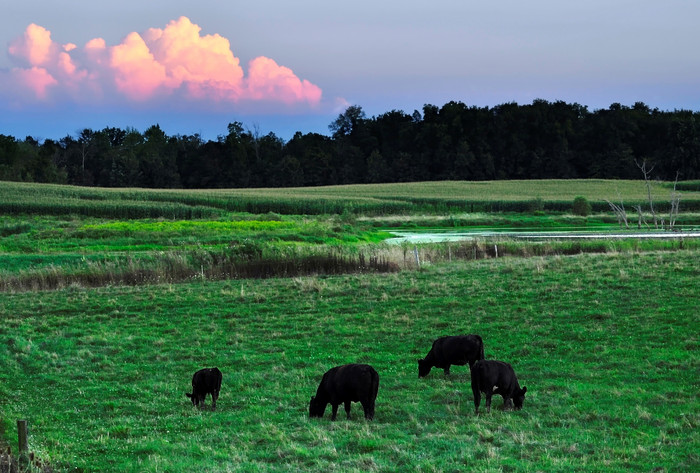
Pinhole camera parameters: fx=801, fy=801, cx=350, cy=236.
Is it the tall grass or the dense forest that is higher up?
the dense forest

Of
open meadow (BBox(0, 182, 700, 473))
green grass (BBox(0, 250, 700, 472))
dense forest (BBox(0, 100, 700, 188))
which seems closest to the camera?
green grass (BBox(0, 250, 700, 472))

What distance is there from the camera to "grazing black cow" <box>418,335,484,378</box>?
15609 millimetres

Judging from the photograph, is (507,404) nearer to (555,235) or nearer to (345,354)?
(345,354)

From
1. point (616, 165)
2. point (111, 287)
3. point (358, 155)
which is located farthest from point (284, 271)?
point (358, 155)

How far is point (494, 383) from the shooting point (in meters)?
12.7

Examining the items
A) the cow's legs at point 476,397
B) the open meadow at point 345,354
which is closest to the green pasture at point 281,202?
the open meadow at point 345,354

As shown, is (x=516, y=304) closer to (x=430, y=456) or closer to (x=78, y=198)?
(x=430, y=456)

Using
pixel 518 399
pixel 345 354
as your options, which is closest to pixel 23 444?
pixel 518 399

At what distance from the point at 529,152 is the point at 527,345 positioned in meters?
137

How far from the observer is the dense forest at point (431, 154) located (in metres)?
142

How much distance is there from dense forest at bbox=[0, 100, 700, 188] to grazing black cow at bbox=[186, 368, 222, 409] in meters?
129

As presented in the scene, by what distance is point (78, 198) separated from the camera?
86.3m

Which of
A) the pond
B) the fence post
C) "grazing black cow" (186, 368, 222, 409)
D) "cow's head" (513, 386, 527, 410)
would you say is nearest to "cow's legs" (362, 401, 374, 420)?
"cow's head" (513, 386, 527, 410)

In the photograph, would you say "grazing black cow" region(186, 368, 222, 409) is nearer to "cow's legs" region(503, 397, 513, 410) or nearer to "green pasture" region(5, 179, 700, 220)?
"cow's legs" region(503, 397, 513, 410)
